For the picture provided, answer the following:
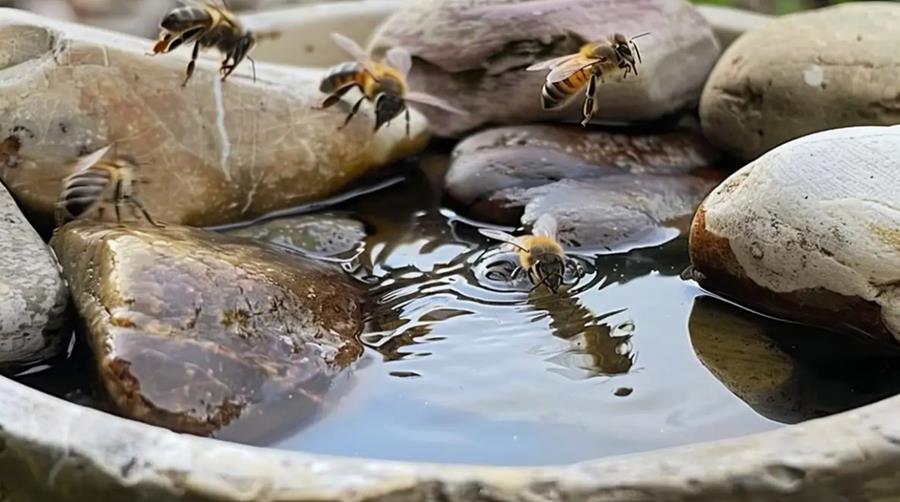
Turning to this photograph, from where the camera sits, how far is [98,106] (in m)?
2.26

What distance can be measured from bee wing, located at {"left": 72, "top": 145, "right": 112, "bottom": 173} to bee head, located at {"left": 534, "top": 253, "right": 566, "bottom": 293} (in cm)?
84

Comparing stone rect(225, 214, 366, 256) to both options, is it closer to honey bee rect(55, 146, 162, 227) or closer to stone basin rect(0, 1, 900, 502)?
honey bee rect(55, 146, 162, 227)

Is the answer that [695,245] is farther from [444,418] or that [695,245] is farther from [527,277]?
[444,418]

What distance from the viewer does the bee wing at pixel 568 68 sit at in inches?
88.7

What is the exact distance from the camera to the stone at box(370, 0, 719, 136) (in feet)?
8.85

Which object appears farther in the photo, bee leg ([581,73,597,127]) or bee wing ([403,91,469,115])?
bee wing ([403,91,469,115])

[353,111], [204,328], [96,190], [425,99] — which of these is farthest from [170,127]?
[204,328]

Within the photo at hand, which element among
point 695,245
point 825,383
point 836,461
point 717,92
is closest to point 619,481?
point 836,461

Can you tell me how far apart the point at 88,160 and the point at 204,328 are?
0.58 meters

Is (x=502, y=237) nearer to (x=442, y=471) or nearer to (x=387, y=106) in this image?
(x=387, y=106)

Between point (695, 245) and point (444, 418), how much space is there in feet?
2.29

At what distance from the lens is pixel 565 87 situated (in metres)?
2.27

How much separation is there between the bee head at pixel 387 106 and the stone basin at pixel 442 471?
1322mm

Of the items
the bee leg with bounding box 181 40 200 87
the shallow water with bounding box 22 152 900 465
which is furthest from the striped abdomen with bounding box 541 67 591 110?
the bee leg with bounding box 181 40 200 87
